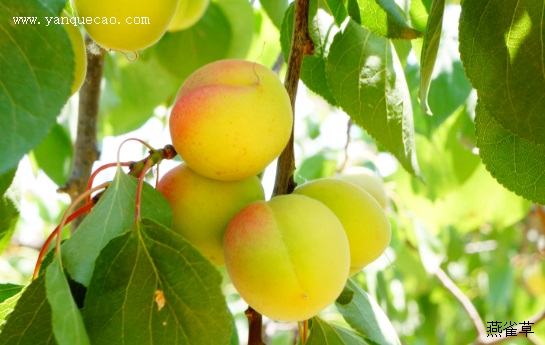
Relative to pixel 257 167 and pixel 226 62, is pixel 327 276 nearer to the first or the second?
pixel 257 167

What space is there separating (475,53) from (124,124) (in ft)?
3.96

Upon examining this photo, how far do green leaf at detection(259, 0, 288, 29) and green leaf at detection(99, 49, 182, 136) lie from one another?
1.16 feet

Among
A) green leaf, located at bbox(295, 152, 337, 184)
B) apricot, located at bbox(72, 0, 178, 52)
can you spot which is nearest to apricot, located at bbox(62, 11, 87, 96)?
apricot, located at bbox(72, 0, 178, 52)

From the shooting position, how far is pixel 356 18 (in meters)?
0.92

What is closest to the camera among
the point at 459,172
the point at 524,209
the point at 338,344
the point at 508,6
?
the point at 508,6

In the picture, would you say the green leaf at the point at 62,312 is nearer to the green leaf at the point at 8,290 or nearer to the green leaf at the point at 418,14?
the green leaf at the point at 8,290

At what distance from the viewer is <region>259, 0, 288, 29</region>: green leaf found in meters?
1.32

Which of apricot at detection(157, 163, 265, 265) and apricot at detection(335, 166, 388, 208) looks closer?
apricot at detection(157, 163, 265, 265)

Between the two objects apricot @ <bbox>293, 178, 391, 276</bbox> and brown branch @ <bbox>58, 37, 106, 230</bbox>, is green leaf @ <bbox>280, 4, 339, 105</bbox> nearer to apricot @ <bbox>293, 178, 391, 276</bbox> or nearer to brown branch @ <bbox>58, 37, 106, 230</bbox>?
apricot @ <bbox>293, 178, 391, 276</bbox>

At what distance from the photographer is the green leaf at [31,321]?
741 mm

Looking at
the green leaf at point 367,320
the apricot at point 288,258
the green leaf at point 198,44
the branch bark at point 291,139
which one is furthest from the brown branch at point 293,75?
the green leaf at point 198,44

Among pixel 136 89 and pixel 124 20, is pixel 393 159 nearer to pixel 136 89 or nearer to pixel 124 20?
pixel 136 89

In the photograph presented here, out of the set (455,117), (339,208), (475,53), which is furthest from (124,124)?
(475,53)

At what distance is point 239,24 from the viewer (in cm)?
156
